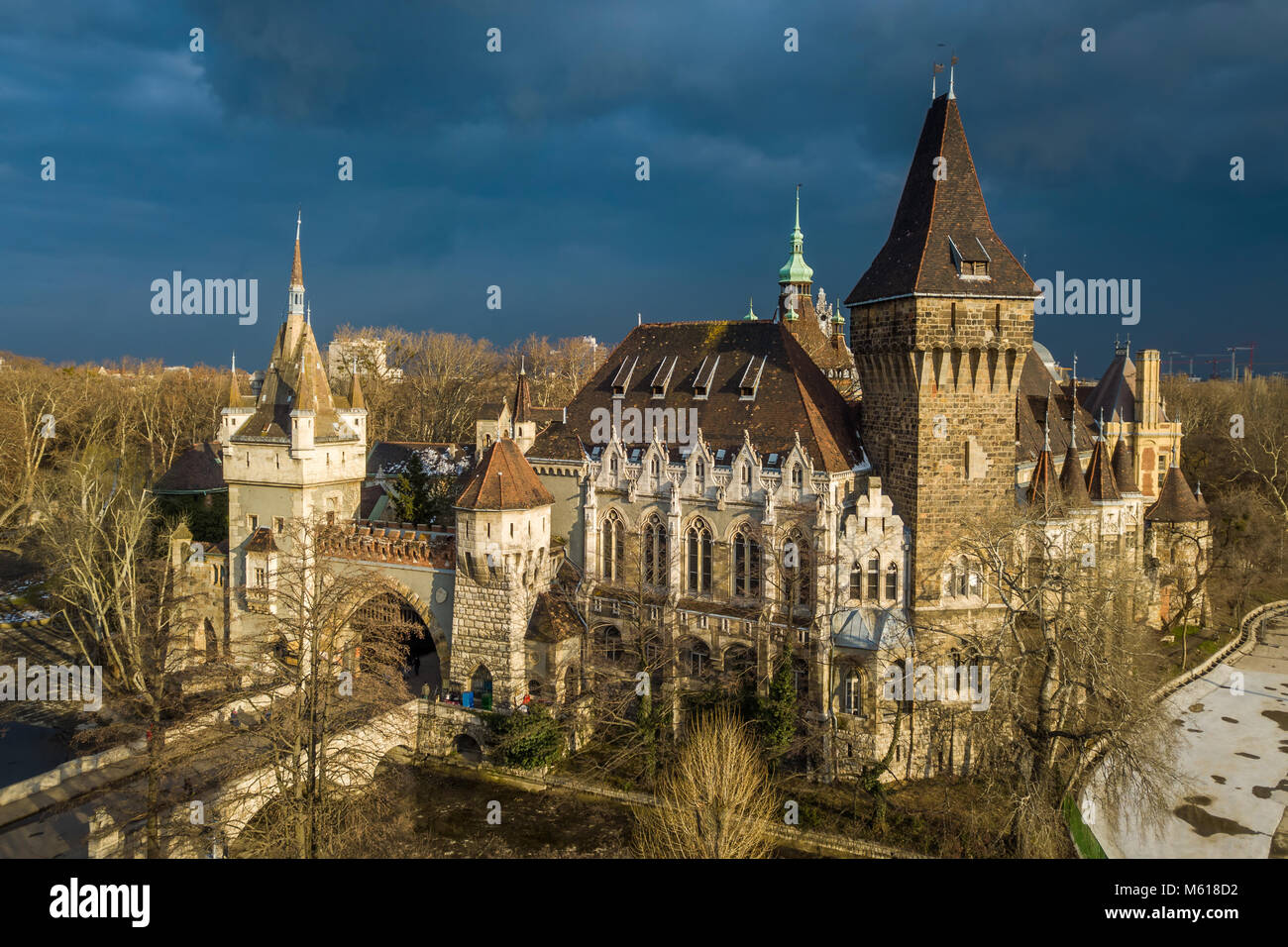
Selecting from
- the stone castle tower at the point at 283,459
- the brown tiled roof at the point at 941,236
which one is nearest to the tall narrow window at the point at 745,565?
the brown tiled roof at the point at 941,236

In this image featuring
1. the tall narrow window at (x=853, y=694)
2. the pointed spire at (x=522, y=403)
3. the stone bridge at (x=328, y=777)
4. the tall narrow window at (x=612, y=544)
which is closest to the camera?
the stone bridge at (x=328, y=777)

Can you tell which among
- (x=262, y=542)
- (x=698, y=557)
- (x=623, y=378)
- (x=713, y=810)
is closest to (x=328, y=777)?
(x=713, y=810)

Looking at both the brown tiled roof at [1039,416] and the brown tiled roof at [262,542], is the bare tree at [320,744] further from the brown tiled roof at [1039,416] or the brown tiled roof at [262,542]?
the brown tiled roof at [1039,416]

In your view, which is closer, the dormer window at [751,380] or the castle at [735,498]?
the castle at [735,498]

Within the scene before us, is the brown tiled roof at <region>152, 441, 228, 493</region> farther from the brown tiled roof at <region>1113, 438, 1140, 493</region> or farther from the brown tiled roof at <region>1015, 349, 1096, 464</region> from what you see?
the brown tiled roof at <region>1113, 438, 1140, 493</region>

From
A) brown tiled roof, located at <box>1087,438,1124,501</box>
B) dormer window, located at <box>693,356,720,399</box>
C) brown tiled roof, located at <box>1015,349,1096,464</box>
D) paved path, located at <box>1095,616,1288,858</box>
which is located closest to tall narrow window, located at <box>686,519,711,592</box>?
dormer window, located at <box>693,356,720,399</box>
